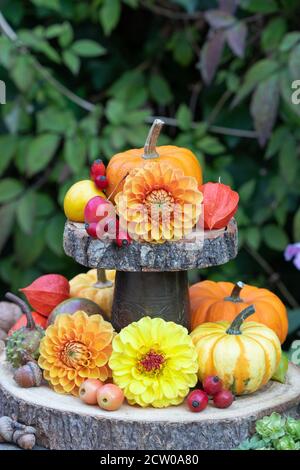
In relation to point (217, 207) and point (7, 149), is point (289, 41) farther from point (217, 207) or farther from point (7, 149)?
point (7, 149)

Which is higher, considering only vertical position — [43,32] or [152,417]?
[43,32]

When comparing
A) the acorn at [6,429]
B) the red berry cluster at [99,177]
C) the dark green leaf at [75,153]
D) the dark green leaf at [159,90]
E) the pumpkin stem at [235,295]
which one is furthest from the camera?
the dark green leaf at [159,90]

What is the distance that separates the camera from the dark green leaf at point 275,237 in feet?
12.1

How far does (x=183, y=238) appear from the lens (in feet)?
7.66

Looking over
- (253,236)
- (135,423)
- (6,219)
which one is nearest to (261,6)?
(253,236)

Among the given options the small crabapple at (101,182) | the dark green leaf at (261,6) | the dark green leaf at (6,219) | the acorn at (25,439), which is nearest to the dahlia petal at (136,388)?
the acorn at (25,439)

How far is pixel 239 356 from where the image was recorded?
2.37 metres

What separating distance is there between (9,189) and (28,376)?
1374 millimetres

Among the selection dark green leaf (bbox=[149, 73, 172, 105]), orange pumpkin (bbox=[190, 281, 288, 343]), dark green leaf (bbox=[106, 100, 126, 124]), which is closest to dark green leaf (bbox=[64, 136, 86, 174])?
dark green leaf (bbox=[106, 100, 126, 124])

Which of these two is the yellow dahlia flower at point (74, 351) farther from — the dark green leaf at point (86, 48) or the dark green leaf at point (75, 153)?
the dark green leaf at point (86, 48)

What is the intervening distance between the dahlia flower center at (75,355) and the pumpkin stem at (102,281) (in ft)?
1.26

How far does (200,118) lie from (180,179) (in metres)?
1.77
